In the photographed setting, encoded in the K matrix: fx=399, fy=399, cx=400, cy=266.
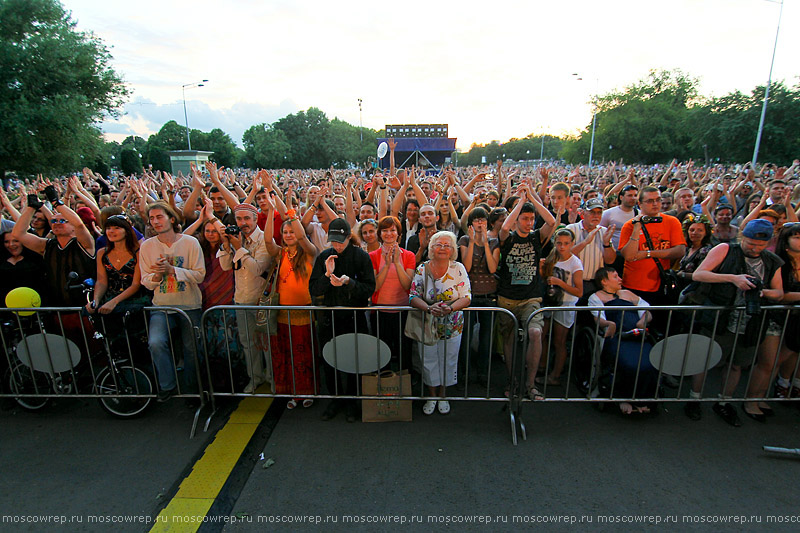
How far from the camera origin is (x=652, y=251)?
4.56 metres

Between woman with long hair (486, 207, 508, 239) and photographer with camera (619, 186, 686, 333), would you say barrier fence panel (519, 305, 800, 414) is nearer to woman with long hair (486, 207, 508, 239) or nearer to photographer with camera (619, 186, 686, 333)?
photographer with camera (619, 186, 686, 333)

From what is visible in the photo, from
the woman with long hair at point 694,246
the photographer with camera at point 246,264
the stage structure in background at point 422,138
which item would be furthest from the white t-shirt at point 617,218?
the stage structure in background at point 422,138

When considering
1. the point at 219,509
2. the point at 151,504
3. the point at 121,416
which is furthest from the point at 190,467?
the point at 121,416

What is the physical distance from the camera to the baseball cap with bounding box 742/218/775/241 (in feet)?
11.8

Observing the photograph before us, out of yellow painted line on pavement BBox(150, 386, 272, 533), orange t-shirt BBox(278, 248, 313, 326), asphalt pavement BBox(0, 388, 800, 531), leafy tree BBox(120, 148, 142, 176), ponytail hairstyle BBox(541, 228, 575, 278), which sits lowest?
yellow painted line on pavement BBox(150, 386, 272, 533)

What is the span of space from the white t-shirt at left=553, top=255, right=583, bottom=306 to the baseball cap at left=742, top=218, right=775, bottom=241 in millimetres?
1449

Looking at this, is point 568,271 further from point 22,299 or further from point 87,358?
point 22,299

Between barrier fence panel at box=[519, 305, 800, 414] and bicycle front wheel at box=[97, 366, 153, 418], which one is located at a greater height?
barrier fence panel at box=[519, 305, 800, 414]

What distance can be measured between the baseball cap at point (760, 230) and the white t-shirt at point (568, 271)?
1.45 meters

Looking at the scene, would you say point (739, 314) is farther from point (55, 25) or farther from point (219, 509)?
point (55, 25)

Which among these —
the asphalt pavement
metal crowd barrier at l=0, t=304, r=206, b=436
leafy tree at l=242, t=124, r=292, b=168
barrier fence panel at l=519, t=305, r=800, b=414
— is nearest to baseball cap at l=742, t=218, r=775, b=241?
barrier fence panel at l=519, t=305, r=800, b=414

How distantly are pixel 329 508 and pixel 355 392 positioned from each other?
1.45m

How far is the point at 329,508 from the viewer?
9.30ft

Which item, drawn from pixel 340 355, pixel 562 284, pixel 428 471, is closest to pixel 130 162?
pixel 340 355
